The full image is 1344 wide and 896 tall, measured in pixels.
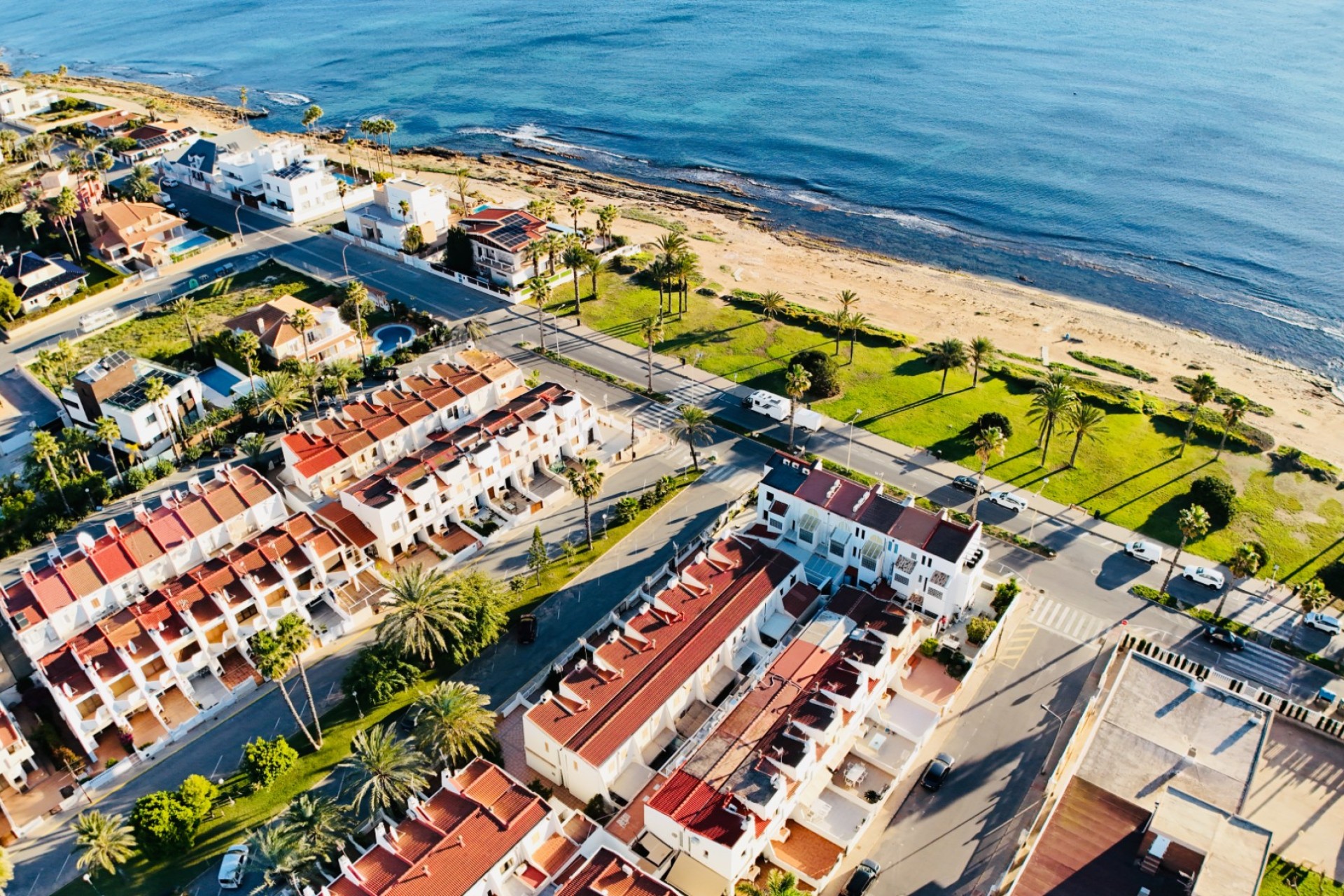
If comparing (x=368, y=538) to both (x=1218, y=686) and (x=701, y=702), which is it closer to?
(x=701, y=702)

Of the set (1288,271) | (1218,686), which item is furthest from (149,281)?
(1288,271)

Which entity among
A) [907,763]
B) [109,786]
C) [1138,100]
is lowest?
[109,786]

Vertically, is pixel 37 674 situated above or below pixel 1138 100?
below

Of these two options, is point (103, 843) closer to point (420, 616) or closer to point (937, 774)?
point (420, 616)

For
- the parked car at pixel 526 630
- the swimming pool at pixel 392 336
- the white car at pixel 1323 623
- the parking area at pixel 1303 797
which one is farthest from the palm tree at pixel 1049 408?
the swimming pool at pixel 392 336

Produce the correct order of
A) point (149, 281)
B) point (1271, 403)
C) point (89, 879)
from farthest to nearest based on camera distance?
point (149, 281)
point (1271, 403)
point (89, 879)

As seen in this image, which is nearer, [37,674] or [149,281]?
[37,674]
